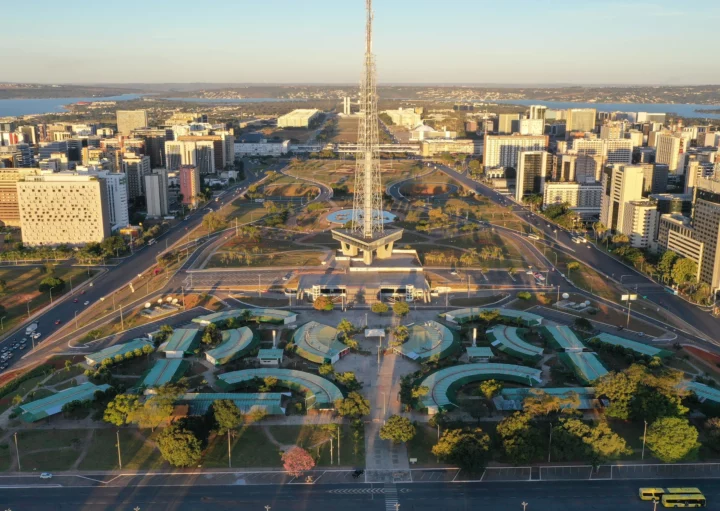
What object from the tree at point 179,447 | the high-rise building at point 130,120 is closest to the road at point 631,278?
the tree at point 179,447

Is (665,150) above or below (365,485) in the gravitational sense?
above

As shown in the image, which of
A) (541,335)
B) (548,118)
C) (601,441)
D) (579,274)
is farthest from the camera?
(548,118)

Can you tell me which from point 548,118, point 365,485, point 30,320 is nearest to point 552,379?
point 365,485

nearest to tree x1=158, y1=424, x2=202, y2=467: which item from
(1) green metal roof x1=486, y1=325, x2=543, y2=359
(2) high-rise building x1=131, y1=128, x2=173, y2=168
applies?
(1) green metal roof x1=486, y1=325, x2=543, y2=359

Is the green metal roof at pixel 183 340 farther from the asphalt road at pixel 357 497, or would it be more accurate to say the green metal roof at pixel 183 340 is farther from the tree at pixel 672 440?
the tree at pixel 672 440

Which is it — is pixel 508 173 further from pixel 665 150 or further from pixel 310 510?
pixel 310 510

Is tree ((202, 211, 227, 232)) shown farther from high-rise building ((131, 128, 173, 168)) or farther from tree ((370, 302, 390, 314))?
high-rise building ((131, 128, 173, 168))
